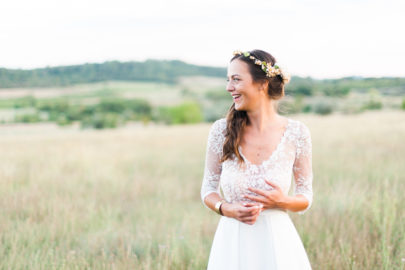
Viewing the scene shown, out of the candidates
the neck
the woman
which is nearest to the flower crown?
the woman

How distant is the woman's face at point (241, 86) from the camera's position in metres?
2.32

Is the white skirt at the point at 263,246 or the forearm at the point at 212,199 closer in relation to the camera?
the white skirt at the point at 263,246

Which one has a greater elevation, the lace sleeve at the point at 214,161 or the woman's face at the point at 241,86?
the woman's face at the point at 241,86

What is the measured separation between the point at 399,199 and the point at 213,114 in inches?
2254

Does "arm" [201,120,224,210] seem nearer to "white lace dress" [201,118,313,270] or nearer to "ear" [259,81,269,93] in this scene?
"white lace dress" [201,118,313,270]

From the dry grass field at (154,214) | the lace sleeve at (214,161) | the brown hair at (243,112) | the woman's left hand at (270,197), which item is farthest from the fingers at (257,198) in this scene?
the dry grass field at (154,214)

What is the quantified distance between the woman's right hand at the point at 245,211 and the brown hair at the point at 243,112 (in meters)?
0.30

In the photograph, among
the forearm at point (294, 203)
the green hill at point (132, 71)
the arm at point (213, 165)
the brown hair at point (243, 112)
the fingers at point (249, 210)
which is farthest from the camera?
the green hill at point (132, 71)

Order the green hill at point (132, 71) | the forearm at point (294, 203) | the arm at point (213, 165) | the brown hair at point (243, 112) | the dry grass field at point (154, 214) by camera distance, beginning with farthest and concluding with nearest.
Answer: the green hill at point (132, 71) → the dry grass field at point (154, 214) → the arm at point (213, 165) → the brown hair at point (243, 112) → the forearm at point (294, 203)

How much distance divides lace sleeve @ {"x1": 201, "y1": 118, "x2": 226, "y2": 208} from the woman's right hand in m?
0.29

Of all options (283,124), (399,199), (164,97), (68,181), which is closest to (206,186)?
(283,124)

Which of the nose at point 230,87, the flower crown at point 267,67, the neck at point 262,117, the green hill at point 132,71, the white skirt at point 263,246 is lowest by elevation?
the white skirt at point 263,246

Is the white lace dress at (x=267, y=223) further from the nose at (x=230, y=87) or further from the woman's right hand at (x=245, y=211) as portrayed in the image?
the nose at (x=230, y=87)

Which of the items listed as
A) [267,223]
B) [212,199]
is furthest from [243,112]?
[267,223]
